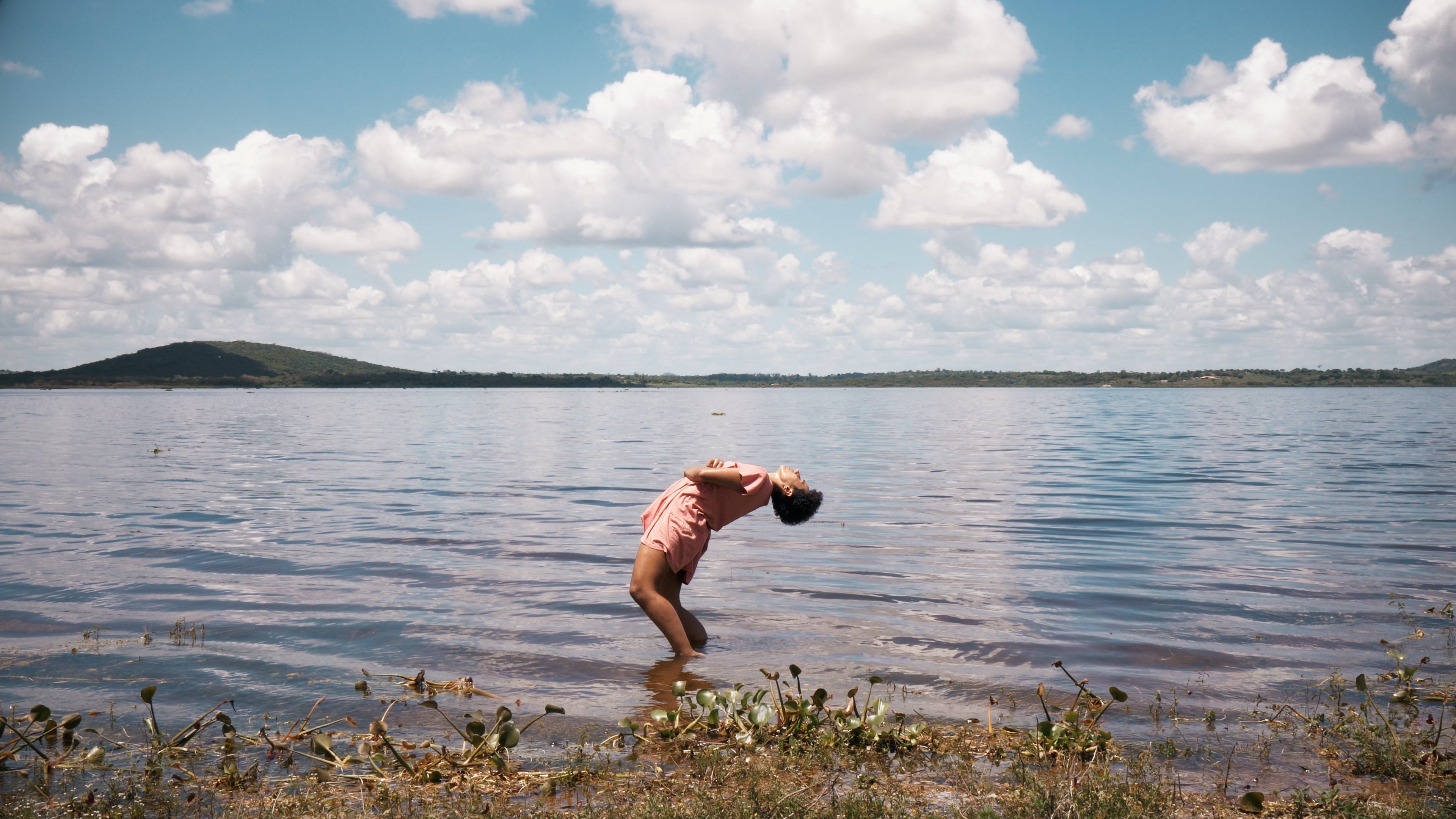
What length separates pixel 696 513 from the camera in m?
8.89

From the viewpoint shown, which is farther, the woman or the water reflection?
the woman

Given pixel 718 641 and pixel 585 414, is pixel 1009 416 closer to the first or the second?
pixel 585 414

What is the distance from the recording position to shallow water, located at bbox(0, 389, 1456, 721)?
9.33 meters

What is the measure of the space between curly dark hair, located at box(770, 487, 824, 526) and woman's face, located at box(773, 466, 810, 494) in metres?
0.04

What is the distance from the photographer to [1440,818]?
5117 millimetres

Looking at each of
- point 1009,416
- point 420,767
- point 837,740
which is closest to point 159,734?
point 420,767

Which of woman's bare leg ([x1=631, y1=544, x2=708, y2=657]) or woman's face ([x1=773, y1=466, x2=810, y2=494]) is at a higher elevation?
woman's face ([x1=773, y1=466, x2=810, y2=494])

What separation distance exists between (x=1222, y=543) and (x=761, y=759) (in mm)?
14339

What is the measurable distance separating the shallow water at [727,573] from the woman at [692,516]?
0.89 m

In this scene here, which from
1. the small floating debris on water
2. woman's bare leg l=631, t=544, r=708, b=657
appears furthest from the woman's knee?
the small floating debris on water

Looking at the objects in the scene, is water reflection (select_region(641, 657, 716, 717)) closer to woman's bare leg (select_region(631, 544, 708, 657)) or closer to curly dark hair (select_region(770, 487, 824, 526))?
woman's bare leg (select_region(631, 544, 708, 657))

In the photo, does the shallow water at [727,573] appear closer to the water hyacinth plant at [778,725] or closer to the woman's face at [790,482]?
the water hyacinth plant at [778,725]

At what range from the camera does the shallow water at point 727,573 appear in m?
9.33

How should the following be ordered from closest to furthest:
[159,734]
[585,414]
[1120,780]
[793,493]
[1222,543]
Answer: [1120,780] → [159,734] → [793,493] → [1222,543] → [585,414]
